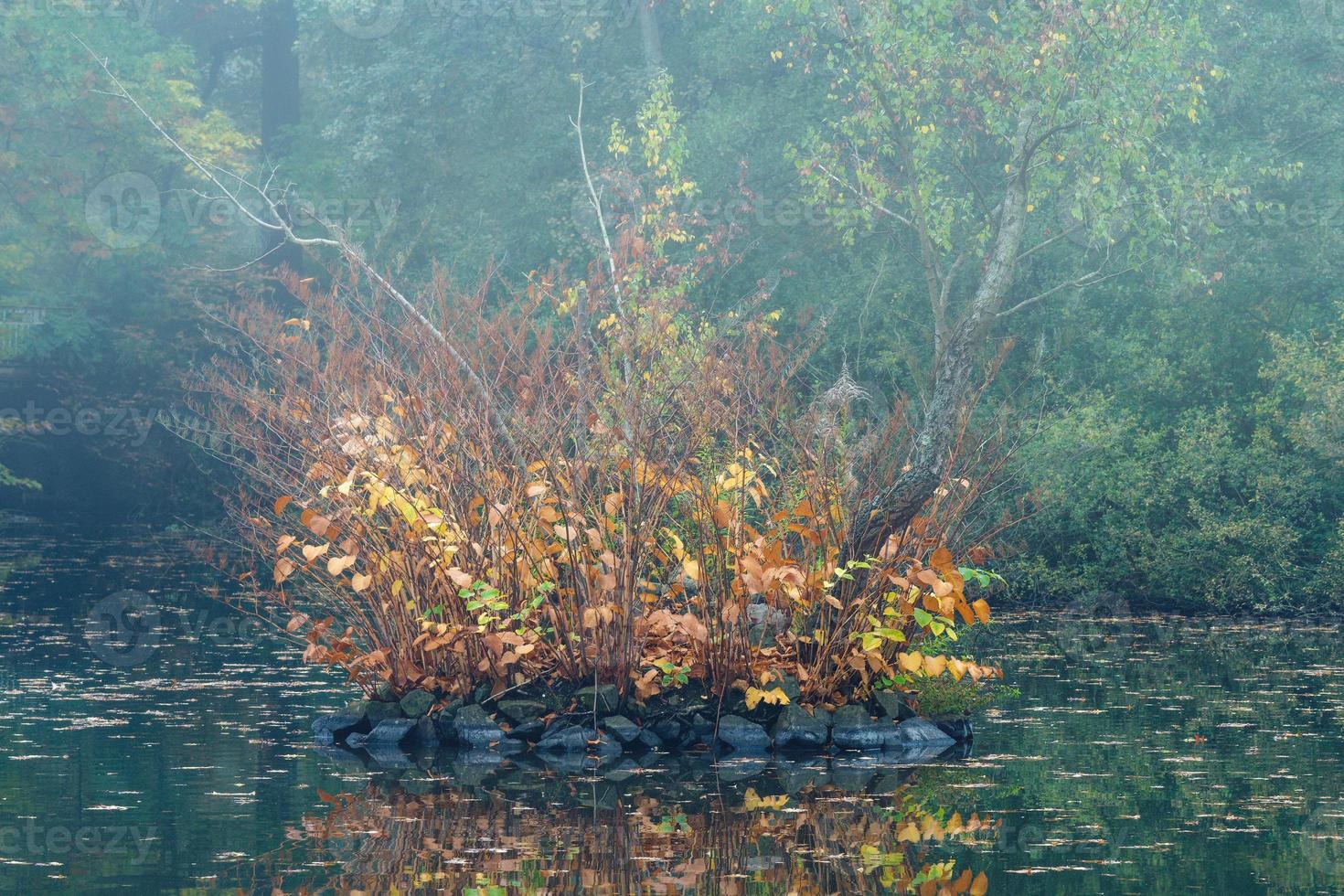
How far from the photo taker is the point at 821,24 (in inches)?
870

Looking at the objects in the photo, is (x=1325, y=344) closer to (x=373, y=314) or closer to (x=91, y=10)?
(x=373, y=314)

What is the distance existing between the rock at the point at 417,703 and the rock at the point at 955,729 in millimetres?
2925

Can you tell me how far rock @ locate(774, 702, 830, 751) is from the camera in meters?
9.59

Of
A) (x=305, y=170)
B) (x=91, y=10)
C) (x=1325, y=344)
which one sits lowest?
(x=1325, y=344)

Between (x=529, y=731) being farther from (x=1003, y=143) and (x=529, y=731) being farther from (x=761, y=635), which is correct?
(x=1003, y=143)

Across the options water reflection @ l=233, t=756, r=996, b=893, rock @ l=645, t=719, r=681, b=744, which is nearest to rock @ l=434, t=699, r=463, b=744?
water reflection @ l=233, t=756, r=996, b=893

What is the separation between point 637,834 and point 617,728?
7.56 ft

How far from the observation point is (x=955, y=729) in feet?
32.7

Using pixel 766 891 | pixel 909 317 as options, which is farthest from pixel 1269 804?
pixel 909 317

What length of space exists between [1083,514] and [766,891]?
13.4 meters

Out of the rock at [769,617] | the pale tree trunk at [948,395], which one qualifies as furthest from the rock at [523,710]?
the pale tree trunk at [948,395]

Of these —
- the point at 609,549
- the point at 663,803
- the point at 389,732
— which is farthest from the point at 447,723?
the point at 663,803

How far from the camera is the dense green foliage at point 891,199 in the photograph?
18828 mm

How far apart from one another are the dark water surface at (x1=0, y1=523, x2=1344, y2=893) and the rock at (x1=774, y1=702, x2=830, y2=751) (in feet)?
1.06
